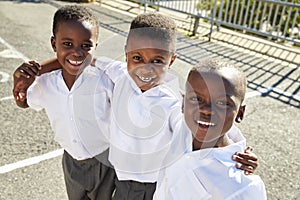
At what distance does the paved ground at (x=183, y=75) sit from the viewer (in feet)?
9.14

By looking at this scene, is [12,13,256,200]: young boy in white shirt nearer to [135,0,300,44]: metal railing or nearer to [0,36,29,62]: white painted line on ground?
[0,36,29,62]: white painted line on ground

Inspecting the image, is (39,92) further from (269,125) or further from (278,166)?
(269,125)

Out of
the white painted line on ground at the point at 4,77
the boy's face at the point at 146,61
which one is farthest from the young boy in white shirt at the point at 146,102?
the white painted line on ground at the point at 4,77

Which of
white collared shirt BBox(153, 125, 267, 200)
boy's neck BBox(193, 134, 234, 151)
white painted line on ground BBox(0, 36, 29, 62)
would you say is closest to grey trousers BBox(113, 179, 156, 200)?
white collared shirt BBox(153, 125, 267, 200)

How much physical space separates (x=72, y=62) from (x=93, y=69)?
109mm

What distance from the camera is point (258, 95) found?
15.5ft

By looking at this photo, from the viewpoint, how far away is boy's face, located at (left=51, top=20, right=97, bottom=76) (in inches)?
66.2

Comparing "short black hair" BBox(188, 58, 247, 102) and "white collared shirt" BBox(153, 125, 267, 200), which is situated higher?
"short black hair" BBox(188, 58, 247, 102)

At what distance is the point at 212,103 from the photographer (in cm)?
125

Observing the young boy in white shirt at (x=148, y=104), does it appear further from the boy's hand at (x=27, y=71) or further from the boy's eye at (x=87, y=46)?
the boy's hand at (x=27, y=71)

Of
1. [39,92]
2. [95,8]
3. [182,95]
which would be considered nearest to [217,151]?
[182,95]

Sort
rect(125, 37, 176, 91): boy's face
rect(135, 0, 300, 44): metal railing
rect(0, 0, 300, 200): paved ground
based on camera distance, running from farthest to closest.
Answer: rect(135, 0, 300, 44): metal railing
rect(0, 0, 300, 200): paved ground
rect(125, 37, 176, 91): boy's face

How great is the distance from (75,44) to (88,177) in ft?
2.57

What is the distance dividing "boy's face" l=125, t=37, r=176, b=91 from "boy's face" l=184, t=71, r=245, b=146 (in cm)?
22
